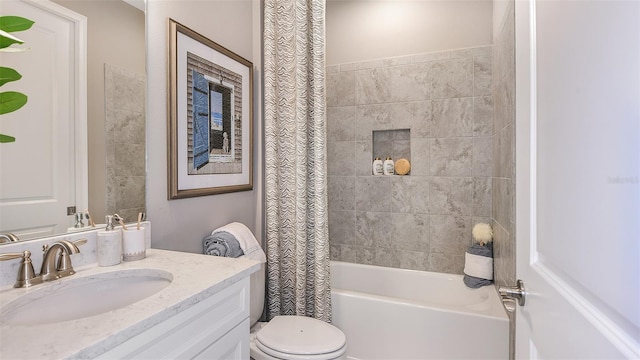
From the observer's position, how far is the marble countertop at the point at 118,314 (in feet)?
1.94

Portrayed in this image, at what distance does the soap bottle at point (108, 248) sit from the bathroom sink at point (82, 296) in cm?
8

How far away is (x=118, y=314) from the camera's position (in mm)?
728

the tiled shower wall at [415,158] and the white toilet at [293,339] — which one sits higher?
the tiled shower wall at [415,158]

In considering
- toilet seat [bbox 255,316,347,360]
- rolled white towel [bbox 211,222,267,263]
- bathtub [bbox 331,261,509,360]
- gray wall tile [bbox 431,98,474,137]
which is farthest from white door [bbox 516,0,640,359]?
gray wall tile [bbox 431,98,474,137]

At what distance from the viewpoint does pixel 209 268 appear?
108 cm

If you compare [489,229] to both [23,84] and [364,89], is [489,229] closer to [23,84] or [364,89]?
[364,89]

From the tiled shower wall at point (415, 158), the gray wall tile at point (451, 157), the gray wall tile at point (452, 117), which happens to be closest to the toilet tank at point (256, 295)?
the tiled shower wall at point (415, 158)

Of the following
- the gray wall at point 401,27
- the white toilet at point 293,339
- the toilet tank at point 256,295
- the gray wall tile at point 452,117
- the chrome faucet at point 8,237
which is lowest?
the white toilet at point 293,339

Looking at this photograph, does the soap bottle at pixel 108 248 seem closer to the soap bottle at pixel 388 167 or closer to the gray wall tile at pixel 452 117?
the soap bottle at pixel 388 167

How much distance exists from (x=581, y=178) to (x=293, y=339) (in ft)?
4.30

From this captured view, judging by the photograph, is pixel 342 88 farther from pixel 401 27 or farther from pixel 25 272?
pixel 25 272

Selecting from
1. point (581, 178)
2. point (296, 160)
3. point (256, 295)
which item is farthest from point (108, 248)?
point (581, 178)

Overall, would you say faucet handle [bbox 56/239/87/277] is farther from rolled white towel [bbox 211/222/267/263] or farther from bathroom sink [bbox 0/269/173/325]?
rolled white towel [bbox 211/222/267/263]

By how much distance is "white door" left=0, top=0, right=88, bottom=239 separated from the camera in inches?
37.5
